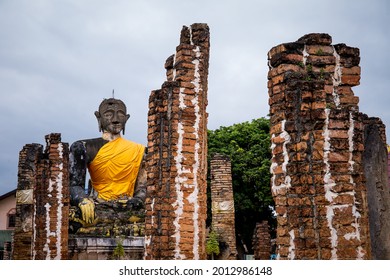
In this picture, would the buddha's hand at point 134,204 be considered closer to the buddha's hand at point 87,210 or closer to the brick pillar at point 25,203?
the buddha's hand at point 87,210

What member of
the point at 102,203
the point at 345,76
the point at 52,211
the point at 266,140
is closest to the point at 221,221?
the point at 102,203

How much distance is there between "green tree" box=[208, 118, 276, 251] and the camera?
2238 centimetres

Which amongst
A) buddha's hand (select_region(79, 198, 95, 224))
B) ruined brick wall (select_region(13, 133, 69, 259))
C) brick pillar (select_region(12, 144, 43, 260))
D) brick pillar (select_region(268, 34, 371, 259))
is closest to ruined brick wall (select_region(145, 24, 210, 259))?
brick pillar (select_region(268, 34, 371, 259))

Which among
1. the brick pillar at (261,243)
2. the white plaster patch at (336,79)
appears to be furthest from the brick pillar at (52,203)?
the white plaster patch at (336,79)

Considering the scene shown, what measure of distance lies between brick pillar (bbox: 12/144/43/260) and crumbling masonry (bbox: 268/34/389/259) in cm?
1266

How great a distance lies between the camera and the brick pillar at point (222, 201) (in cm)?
1591

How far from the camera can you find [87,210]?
12.1 metres

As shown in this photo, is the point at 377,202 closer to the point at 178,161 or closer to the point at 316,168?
the point at 316,168

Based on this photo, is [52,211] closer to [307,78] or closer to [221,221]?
[221,221]

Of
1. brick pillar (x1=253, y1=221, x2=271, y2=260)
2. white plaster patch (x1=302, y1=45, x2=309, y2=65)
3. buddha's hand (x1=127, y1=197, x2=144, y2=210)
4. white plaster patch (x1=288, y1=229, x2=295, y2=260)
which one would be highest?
white plaster patch (x1=302, y1=45, x2=309, y2=65)

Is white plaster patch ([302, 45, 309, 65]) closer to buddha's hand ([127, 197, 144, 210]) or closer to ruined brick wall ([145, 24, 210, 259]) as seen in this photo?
ruined brick wall ([145, 24, 210, 259])

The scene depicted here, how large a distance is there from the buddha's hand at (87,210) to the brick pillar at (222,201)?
4.81 m

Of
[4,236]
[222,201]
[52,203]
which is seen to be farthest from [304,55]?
[4,236]

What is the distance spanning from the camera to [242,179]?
22.7m
